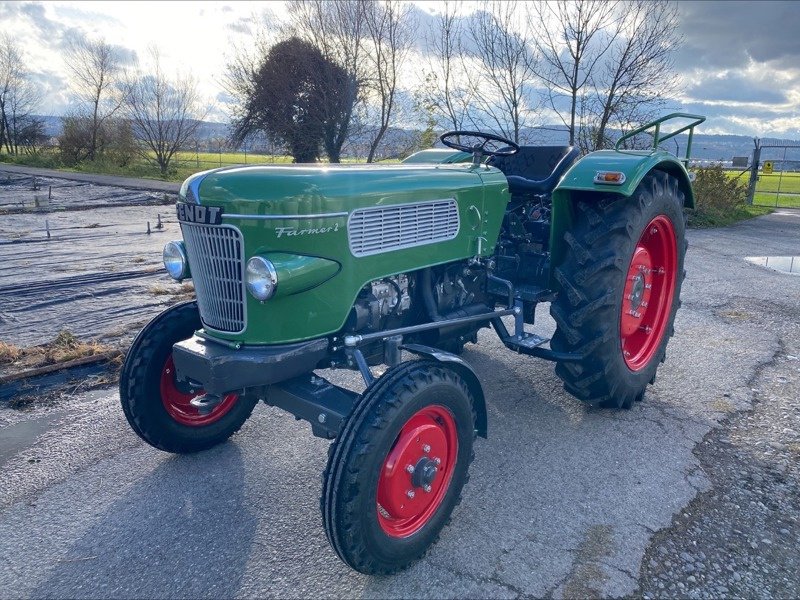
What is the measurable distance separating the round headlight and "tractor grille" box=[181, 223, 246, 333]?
0.11 meters

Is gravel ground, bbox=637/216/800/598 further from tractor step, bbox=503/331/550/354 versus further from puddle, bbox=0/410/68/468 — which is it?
puddle, bbox=0/410/68/468

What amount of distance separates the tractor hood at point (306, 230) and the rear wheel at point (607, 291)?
109 centimetres

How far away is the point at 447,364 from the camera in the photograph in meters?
2.54

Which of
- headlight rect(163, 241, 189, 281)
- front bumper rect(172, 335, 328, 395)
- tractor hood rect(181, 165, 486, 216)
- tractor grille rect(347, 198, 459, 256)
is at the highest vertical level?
tractor hood rect(181, 165, 486, 216)

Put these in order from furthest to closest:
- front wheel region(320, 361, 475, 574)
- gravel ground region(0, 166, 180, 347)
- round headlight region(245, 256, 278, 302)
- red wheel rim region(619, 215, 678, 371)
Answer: gravel ground region(0, 166, 180, 347) < red wheel rim region(619, 215, 678, 371) < round headlight region(245, 256, 278, 302) < front wheel region(320, 361, 475, 574)

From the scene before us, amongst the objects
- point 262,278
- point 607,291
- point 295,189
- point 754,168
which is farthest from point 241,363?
point 754,168

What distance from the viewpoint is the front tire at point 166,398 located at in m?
2.92

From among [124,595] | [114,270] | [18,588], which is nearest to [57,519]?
[18,588]

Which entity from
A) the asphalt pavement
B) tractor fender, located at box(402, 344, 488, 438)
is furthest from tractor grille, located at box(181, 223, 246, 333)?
the asphalt pavement

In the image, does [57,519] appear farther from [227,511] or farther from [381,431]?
[381,431]

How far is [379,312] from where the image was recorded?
280cm

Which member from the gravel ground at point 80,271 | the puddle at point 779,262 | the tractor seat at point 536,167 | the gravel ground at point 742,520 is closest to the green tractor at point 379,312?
the tractor seat at point 536,167

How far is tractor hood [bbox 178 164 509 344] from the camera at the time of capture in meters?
2.34

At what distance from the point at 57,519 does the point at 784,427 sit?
12.5ft
